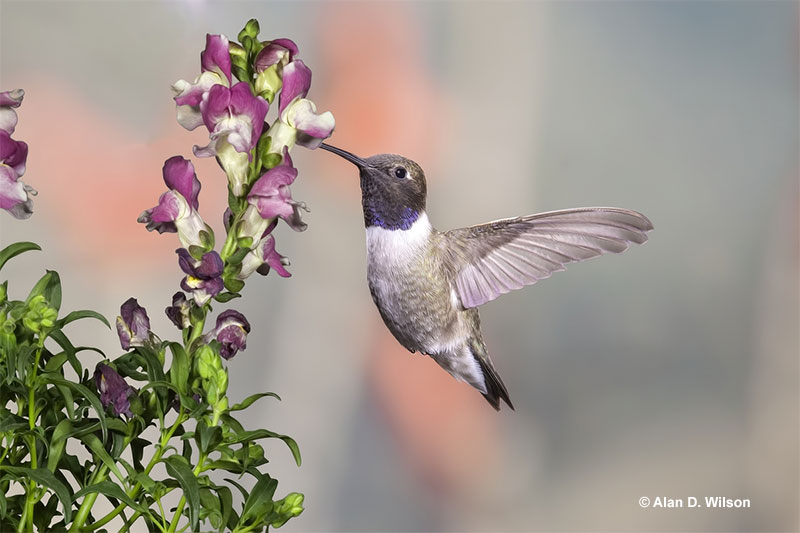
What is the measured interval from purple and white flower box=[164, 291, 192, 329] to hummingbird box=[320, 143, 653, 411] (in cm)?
37

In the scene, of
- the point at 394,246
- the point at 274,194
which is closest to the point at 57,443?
the point at 274,194

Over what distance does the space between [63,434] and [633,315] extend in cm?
185

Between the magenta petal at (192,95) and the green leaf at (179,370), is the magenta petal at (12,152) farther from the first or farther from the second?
the green leaf at (179,370)

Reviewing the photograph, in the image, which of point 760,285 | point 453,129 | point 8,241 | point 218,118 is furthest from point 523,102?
point 218,118

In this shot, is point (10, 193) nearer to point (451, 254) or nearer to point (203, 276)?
point (203, 276)

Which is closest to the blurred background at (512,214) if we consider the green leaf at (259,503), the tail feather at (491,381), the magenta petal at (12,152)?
the tail feather at (491,381)

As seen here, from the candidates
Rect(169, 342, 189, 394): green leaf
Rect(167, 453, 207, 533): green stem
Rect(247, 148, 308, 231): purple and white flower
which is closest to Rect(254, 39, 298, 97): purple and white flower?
Rect(247, 148, 308, 231): purple and white flower

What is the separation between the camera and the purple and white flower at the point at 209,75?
1019 mm

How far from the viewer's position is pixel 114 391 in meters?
1.00

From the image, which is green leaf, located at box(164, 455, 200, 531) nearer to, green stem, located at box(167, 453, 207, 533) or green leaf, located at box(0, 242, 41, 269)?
green stem, located at box(167, 453, 207, 533)

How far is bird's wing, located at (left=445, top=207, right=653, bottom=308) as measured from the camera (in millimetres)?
1338

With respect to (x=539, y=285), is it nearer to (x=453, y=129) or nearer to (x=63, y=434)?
(x=453, y=129)

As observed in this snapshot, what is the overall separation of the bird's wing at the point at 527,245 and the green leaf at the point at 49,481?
76cm

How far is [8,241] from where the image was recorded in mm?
2260
